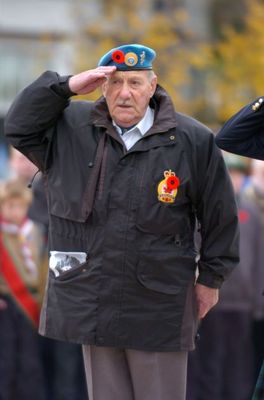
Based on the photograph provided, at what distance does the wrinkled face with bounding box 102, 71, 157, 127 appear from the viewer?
229 inches

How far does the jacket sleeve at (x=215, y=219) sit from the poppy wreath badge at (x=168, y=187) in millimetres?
193

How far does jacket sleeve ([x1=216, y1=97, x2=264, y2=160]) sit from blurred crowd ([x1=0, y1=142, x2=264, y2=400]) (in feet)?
10.6

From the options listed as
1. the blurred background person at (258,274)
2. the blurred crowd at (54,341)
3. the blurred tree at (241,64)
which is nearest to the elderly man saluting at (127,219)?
the blurred crowd at (54,341)

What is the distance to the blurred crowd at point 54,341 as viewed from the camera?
29.8 feet

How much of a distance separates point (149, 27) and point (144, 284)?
18.5 metres

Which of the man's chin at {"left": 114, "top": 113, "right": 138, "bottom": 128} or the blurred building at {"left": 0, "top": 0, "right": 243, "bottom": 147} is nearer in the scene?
the man's chin at {"left": 114, "top": 113, "right": 138, "bottom": 128}

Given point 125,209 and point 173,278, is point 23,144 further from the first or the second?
point 173,278

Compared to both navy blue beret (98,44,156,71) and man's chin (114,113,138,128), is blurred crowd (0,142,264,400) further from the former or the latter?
navy blue beret (98,44,156,71)

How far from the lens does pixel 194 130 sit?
19.5ft

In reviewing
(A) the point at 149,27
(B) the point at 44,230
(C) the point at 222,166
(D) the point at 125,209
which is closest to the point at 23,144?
(D) the point at 125,209

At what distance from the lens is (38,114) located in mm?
5891

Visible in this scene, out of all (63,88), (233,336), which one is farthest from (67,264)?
(233,336)

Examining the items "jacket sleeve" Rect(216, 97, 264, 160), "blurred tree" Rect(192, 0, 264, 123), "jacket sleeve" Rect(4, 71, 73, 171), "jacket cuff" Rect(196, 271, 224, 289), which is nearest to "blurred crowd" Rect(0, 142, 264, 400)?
"jacket sleeve" Rect(4, 71, 73, 171)

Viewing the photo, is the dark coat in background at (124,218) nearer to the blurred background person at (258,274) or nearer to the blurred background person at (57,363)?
the blurred background person at (57,363)
